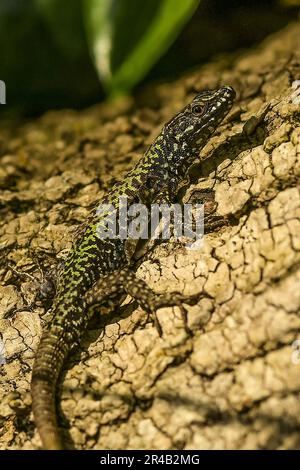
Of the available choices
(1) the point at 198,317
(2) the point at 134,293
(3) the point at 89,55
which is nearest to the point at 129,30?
(3) the point at 89,55

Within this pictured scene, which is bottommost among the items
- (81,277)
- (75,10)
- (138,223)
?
(81,277)

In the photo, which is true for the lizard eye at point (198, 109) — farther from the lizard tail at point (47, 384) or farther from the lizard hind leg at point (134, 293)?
the lizard tail at point (47, 384)

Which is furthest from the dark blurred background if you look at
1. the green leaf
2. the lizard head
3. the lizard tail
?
the lizard tail

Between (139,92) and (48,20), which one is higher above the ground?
(139,92)

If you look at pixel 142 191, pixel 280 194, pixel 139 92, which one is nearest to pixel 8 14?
pixel 139 92

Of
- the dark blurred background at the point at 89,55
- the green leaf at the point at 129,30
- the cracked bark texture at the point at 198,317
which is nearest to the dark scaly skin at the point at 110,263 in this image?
the cracked bark texture at the point at 198,317

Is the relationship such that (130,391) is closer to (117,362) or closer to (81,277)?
(117,362)

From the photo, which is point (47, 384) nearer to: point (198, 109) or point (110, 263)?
point (110, 263)

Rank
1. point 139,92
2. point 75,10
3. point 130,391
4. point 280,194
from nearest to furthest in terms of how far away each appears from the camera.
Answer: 1. point 130,391
2. point 280,194
3. point 75,10
4. point 139,92
